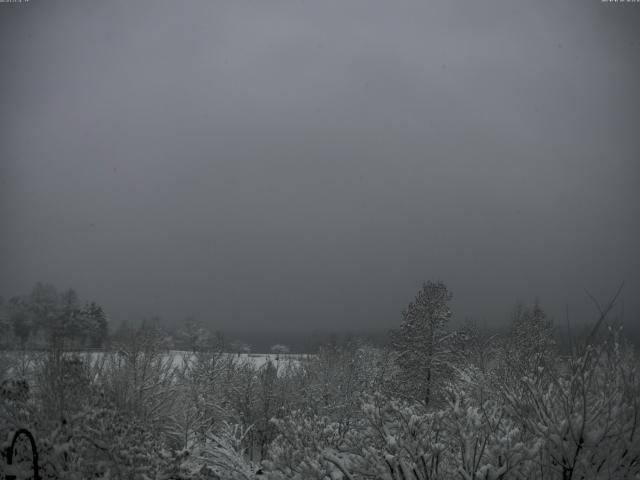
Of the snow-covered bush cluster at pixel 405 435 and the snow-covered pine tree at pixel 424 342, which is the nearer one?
the snow-covered bush cluster at pixel 405 435

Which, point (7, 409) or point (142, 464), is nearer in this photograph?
point (142, 464)

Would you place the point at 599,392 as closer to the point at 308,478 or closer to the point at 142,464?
the point at 308,478

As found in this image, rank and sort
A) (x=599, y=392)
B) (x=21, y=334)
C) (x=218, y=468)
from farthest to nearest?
(x=21, y=334)
(x=218, y=468)
(x=599, y=392)

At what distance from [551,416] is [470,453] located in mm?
1519

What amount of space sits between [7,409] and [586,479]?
1393cm

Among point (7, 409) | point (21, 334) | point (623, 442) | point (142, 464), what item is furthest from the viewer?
point (21, 334)

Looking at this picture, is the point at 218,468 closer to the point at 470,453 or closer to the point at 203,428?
the point at 470,453

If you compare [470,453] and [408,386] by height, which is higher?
[470,453]

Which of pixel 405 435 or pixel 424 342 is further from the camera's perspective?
pixel 424 342

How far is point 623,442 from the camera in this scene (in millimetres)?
7039

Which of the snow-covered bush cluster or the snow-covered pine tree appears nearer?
the snow-covered bush cluster

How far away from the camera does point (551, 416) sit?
7.46 meters

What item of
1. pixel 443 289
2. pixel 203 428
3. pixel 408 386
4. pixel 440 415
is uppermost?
pixel 443 289

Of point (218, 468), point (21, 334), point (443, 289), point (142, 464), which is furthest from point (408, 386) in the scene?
point (21, 334)
